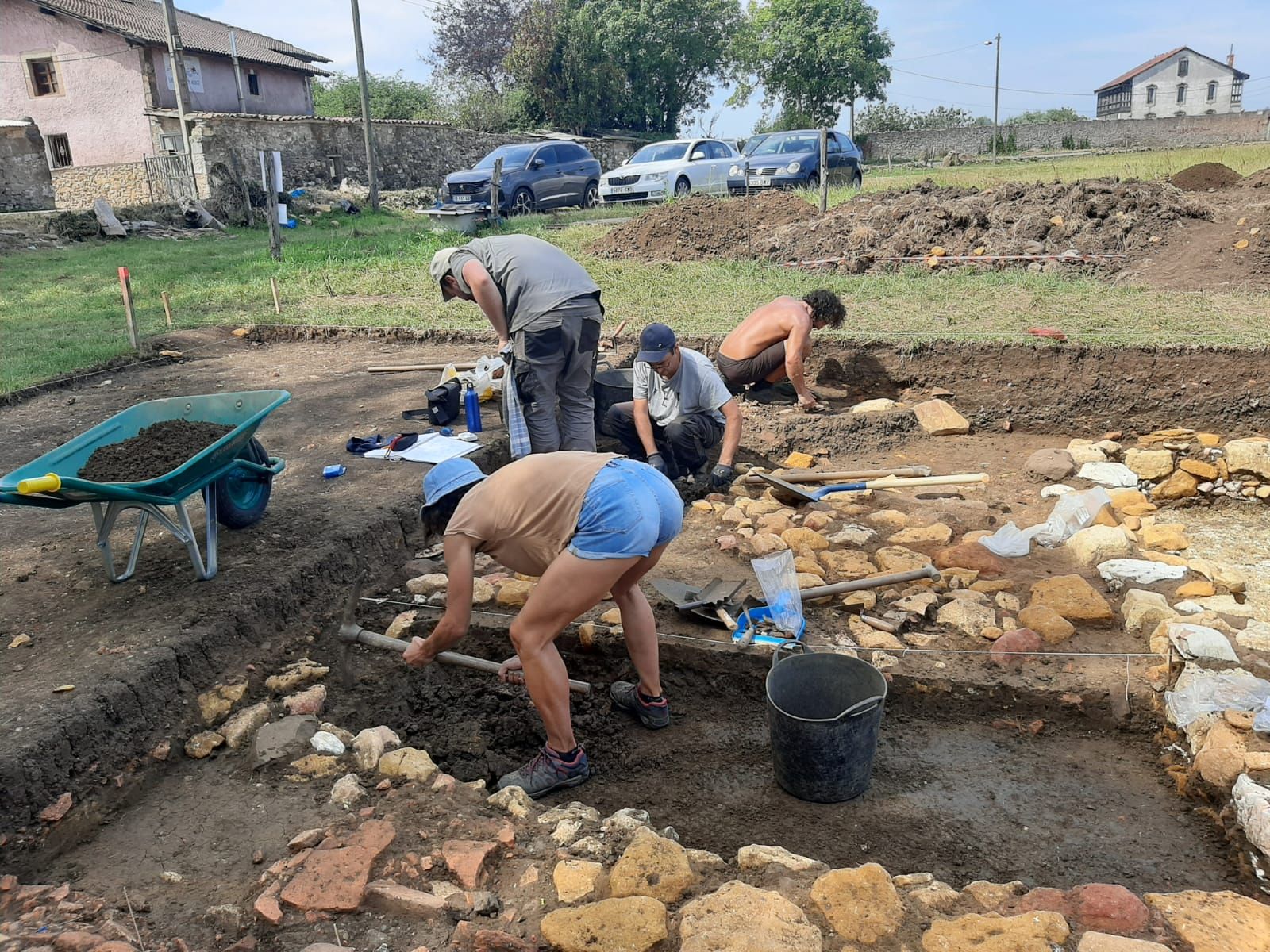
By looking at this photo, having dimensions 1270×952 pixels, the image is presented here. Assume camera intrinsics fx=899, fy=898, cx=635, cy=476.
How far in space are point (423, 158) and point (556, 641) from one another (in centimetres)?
2441

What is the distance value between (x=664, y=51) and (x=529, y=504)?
135 feet

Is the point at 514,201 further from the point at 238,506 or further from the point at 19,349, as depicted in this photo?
the point at 238,506

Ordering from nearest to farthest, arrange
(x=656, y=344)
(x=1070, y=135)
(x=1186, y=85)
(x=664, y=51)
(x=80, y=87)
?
(x=656, y=344) → (x=80, y=87) → (x=1070, y=135) → (x=664, y=51) → (x=1186, y=85)

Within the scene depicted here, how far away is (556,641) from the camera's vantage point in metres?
4.11

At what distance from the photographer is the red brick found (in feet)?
8.02

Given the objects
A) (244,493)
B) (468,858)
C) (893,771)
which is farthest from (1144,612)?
(244,493)

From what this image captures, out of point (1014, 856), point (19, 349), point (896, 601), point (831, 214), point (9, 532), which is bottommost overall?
point (1014, 856)

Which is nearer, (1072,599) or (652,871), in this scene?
(652,871)

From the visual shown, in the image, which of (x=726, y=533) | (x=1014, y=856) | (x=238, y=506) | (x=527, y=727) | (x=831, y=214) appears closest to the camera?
(x=1014, y=856)

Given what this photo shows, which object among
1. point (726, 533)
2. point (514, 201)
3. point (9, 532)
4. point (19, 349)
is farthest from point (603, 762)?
point (514, 201)

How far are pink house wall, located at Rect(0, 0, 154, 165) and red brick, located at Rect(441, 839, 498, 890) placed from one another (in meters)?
25.7

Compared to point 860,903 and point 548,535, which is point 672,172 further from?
point 860,903

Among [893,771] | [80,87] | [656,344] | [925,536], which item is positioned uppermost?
[80,87]

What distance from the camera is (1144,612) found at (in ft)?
12.9
